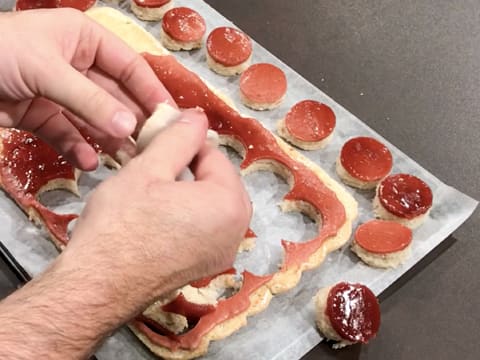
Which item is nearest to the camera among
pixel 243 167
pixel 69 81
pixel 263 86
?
pixel 69 81

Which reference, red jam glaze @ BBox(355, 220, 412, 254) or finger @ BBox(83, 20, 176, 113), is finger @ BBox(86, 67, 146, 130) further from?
red jam glaze @ BBox(355, 220, 412, 254)

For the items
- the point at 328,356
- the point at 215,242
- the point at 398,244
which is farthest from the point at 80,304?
the point at 398,244

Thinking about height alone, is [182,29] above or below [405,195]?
below

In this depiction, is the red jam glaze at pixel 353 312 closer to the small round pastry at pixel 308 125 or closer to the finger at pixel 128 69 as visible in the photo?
the small round pastry at pixel 308 125

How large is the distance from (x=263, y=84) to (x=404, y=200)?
560mm

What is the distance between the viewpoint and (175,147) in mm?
1220

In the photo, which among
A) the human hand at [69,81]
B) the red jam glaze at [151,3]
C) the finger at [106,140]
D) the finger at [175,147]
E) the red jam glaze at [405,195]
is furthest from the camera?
the red jam glaze at [151,3]

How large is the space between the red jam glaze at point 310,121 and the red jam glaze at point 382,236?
1.06ft

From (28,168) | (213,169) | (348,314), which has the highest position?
(213,169)

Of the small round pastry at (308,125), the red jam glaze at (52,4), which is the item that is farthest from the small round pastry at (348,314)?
the red jam glaze at (52,4)

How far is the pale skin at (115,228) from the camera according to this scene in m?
1.12

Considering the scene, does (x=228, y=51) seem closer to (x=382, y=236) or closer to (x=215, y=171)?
(x=382, y=236)

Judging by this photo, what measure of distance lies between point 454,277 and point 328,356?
0.42 m

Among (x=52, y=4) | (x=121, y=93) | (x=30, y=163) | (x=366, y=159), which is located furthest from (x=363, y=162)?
(x=52, y=4)
